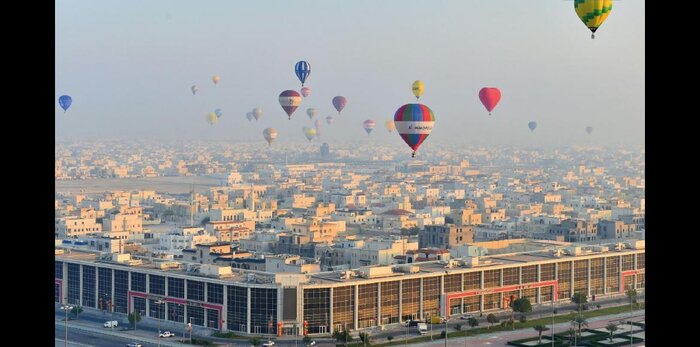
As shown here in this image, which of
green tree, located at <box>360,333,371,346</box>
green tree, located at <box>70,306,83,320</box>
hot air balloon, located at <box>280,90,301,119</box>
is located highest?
hot air balloon, located at <box>280,90,301,119</box>

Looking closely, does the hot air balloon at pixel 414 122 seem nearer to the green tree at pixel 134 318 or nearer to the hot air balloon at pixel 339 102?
the green tree at pixel 134 318

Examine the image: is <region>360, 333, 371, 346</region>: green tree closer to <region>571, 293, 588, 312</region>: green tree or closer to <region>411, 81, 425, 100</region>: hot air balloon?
<region>571, 293, 588, 312</region>: green tree

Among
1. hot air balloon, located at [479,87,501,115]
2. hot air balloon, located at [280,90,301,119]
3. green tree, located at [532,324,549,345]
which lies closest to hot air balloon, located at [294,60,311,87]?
hot air balloon, located at [280,90,301,119]

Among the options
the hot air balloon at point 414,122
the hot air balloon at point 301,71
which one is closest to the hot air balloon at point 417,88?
the hot air balloon at point 301,71

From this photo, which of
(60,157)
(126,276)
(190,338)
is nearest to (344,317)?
(190,338)

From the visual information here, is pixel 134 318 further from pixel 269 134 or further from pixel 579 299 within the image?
pixel 269 134
